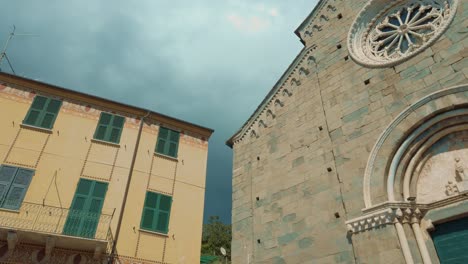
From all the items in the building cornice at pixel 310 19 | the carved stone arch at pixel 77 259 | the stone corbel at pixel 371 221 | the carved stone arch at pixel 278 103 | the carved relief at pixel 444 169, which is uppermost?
the building cornice at pixel 310 19

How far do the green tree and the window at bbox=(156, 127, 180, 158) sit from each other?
859 inches

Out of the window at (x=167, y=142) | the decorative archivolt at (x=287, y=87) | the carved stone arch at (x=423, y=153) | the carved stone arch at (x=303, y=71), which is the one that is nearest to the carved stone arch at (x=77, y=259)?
the window at (x=167, y=142)

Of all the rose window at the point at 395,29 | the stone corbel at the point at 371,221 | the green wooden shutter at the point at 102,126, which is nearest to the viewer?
the stone corbel at the point at 371,221

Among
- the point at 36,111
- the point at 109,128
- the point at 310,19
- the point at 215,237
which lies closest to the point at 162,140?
the point at 109,128

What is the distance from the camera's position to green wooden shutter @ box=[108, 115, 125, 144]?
14156 millimetres

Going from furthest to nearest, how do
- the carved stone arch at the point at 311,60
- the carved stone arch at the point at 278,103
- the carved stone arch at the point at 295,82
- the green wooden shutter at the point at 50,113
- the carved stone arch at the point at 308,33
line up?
the green wooden shutter at the point at 50,113 → the carved stone arch at the point at 308,33 → the carved stone arch at the point at 278,103 → the carved stone arch at the point at 295,82 → the carved stone arch at the point at 311,60

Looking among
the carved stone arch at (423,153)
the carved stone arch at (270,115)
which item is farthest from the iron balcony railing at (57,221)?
the carved stone arch at (423,153)

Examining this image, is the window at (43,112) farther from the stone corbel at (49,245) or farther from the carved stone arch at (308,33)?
the carved stone arch at (308,33)

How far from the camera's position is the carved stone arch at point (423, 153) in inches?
249

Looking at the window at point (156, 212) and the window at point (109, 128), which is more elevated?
the window at point (109, 128)

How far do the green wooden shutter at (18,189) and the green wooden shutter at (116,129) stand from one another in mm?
3403

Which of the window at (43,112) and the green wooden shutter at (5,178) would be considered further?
the window at (43,112)

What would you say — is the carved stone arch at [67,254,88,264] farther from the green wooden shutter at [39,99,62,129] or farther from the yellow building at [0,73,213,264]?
the green wooden shutter at [39,99,62,129]

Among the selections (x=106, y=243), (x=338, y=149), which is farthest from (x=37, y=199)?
(x=338, y=149)
